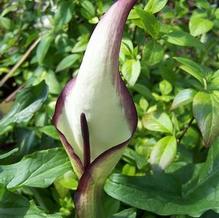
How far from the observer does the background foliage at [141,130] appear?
2.00 feet

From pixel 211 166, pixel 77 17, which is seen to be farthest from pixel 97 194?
pixel 77 17

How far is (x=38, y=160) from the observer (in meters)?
0.61

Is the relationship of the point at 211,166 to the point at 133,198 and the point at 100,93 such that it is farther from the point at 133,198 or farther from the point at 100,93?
the point at 100,93

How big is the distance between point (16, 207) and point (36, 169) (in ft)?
0.16

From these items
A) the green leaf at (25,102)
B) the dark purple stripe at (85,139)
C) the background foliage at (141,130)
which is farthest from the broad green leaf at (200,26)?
the dark purple stripe at (85,139)

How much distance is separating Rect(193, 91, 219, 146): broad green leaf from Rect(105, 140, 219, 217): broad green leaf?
3cm

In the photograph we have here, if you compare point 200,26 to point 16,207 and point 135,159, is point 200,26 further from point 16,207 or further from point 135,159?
point 16,207

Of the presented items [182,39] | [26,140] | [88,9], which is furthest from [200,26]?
[26,140]

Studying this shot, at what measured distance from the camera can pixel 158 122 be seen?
74 cm

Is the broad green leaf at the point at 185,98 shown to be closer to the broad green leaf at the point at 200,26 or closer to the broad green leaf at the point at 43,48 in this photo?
the broad green leaf at the point at 200,26

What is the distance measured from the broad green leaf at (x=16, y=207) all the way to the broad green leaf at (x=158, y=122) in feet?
0.61

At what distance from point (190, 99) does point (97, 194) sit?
0.18 meters

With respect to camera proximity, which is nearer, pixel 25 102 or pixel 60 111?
pixel 60 111

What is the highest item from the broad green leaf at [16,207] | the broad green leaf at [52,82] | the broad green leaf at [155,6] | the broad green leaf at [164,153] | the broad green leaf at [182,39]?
the broad green leaf at [155,6]
